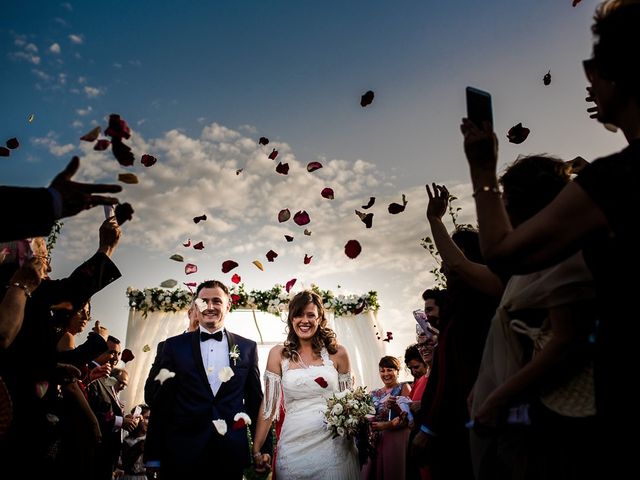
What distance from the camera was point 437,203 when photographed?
320 cm

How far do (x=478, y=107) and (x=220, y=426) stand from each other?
440 cm

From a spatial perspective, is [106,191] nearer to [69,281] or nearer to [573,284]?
[69,281]

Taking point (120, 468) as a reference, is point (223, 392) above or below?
above

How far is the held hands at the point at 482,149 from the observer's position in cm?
191

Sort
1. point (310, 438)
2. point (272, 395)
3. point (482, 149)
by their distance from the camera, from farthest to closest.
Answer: point (272, 395) → point (310, 438) → point (482, 149)

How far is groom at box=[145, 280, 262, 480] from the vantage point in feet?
16.4

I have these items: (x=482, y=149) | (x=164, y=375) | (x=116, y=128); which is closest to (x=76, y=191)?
(x=116, y=128)

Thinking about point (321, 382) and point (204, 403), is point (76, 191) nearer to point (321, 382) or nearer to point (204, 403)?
point (204, 403)

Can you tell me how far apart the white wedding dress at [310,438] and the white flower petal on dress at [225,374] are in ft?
2.17

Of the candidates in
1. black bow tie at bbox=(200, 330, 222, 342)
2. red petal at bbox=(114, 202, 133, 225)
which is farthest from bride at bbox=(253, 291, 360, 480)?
red petal at bbox=(114, 202, 133, 225)

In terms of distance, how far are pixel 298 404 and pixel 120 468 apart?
6.13 m

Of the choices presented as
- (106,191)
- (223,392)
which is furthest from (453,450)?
(223,392)

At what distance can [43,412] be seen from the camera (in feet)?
9.64

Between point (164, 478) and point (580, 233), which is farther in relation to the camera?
point (164, 478)
